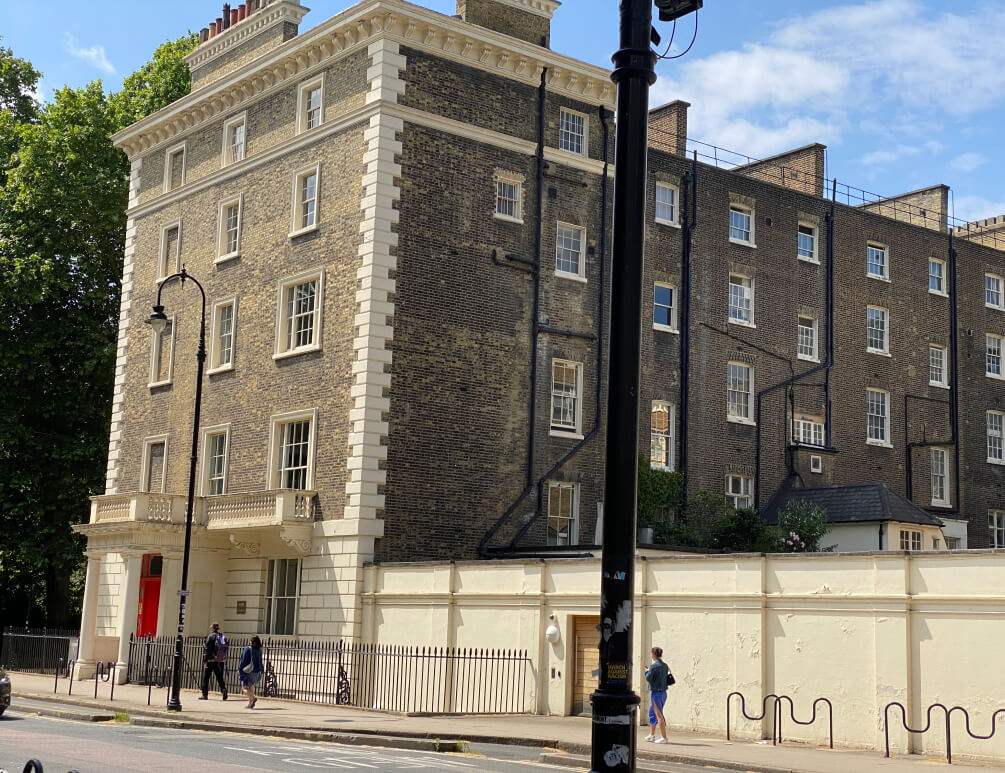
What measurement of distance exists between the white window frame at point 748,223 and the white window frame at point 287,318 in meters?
14.0

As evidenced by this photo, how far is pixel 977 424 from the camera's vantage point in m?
48.1

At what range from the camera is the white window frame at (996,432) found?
159 feet

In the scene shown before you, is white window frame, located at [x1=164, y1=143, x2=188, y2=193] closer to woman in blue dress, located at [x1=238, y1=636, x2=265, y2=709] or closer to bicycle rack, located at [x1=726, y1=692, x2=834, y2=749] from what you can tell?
woman in blue dress, located at [x1=238, y1=636, x2=265, y2=709]

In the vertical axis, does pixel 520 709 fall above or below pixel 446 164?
Answer: below

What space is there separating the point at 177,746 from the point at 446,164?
19.4m

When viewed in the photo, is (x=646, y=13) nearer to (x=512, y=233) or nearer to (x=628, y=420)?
(x=628, y=420)

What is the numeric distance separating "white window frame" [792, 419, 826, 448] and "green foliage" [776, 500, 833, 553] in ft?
15.8

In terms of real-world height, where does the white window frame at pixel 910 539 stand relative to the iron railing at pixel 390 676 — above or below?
above

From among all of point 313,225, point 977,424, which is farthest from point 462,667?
point 977,424

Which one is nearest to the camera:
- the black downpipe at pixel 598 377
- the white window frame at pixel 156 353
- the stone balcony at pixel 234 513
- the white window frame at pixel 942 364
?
the stone balcony at pixel 234 513

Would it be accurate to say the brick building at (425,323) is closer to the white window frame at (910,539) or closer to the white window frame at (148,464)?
the white window frame at (148,464)

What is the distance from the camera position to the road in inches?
649

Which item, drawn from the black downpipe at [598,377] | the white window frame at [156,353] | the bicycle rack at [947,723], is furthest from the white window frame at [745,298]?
the bicycle rack at [947,723]

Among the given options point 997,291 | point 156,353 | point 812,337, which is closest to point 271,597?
point 156,353
